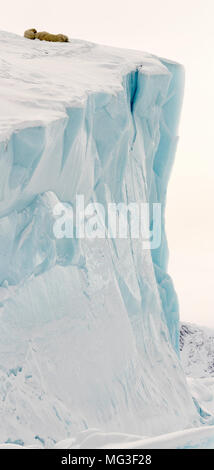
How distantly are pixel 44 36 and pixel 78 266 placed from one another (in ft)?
20.0

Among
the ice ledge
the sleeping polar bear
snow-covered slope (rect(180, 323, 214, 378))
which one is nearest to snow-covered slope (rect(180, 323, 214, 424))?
snow-covered slope (rect(180, 323, 214, 378))

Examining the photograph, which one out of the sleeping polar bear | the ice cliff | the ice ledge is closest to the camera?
the ice cliff

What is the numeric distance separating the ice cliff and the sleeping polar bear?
847 mm

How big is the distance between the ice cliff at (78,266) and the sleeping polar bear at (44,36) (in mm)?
847

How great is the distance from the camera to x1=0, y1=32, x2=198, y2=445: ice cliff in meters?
7.67

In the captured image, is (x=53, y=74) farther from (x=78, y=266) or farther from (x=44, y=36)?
(x=44, y=36)

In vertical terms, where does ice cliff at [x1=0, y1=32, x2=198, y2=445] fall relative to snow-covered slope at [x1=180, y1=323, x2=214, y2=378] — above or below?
above

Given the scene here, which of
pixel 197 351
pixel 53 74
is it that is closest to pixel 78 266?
pixel 53 74

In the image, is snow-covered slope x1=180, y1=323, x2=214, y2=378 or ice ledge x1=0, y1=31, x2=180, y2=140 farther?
snow-covered slope x1=180, y1=323, x2=214, y2=378

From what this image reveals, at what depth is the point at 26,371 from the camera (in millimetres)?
7699

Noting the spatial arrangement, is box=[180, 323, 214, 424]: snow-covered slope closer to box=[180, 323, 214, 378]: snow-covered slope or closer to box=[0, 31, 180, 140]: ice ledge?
box=[180, 323, 214, 378]: snow-covered slope

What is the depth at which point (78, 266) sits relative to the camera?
8.86 meters

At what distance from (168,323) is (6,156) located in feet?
19.9
